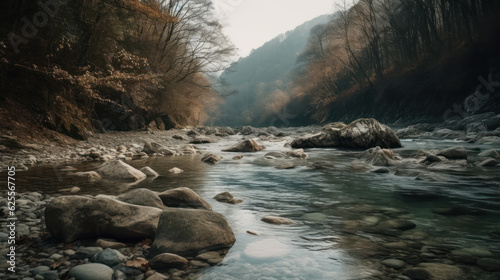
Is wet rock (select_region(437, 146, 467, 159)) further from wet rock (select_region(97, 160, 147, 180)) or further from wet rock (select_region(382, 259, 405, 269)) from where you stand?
wet rock (select_region(97, 160, 147, 180))

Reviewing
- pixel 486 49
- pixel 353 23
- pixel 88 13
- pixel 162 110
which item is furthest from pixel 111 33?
pixel 353 23

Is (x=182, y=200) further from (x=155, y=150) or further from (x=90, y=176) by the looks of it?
(x=155, y=150)

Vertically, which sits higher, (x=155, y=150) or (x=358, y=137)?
(x=358, y=137)

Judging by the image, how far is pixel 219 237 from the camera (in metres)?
1.99

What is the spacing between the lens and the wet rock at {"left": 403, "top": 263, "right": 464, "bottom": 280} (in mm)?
1553

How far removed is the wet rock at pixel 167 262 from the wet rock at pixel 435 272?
1.26 meters

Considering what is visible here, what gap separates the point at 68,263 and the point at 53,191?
2.34 m

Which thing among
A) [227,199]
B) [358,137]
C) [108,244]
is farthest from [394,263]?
[358,137]

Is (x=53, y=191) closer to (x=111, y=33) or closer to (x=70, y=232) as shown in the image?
(x=70, y=232)

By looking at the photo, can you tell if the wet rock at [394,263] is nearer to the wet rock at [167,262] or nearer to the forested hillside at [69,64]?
the wet rock at [167,262]

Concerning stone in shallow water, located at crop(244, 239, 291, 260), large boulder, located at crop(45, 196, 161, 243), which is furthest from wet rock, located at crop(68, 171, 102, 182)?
stone in shallow water, located at crop(244, 239, 291, 260)

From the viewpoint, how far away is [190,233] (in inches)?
75.9

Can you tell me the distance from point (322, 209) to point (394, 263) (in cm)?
127

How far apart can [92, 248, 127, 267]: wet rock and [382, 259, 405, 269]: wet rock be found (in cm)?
155
